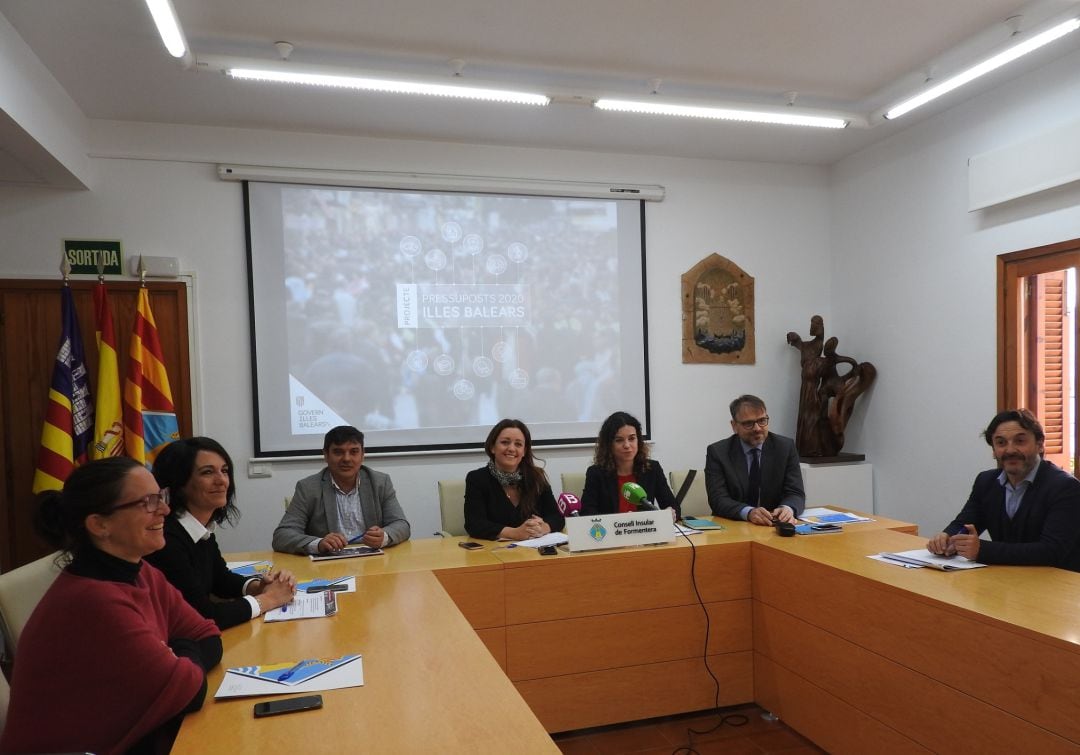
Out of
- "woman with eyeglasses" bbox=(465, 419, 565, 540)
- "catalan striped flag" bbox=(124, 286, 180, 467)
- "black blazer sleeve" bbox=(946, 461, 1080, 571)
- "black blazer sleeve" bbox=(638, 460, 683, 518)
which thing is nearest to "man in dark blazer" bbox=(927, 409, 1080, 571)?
"black blazer sleeve" bbox=(946, 461, 1080, 571)

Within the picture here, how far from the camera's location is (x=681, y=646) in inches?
120

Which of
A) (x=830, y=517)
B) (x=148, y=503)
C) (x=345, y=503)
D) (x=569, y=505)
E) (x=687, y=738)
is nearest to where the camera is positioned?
(x=148, y=503)

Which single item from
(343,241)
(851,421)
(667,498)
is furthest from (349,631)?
(851,421)

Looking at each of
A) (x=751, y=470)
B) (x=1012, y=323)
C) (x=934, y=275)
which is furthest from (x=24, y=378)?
(x=1012, y=323)

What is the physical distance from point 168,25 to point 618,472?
9.19ft

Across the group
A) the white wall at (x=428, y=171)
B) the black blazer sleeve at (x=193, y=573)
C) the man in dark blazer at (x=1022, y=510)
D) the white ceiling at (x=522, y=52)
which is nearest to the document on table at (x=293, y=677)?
the black blazer sleeve at (x=193, y=573)

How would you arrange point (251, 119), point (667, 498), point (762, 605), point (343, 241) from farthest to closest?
point (343, 241) < point (251, 119) < point (667, 498) < point (762, 605)

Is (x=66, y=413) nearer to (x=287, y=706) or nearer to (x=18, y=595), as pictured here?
(x=18, y=595)

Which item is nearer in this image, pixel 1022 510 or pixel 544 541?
pixel 1022 510

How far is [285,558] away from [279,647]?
111cm

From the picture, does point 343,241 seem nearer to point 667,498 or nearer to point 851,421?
point 667,498

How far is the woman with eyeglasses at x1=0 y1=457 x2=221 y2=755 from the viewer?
1.42 metres

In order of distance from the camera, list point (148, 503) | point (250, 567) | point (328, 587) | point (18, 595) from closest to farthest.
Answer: point (148, 503) → point (18, 595) → point (328, 587) → point (250, 567)

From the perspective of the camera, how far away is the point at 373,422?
4871 millimetres
